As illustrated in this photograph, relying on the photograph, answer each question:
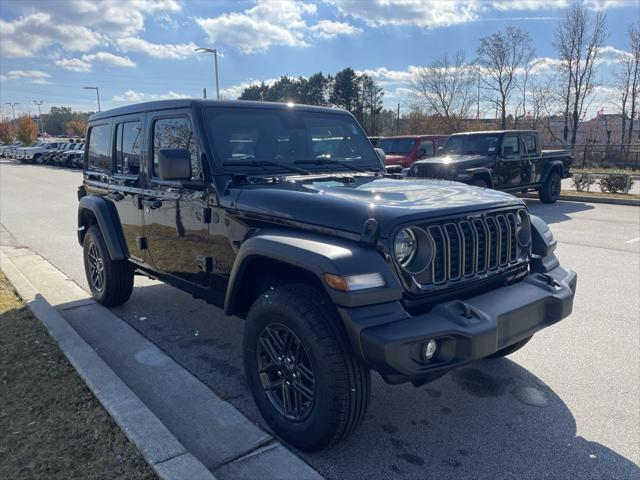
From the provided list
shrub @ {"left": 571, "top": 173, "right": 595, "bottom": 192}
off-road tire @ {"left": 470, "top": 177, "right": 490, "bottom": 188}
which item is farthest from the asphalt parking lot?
shrub @ {"left": 571, "top": 173, "right": 595, "bottom": 192}

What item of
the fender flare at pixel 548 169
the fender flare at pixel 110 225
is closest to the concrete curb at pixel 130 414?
the fender flare at pixel 110 225

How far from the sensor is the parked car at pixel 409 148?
15.5 meters

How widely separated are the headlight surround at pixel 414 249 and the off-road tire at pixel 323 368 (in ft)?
1.52

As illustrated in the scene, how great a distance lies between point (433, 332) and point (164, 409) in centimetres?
192

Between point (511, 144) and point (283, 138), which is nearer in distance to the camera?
point (283, 138)

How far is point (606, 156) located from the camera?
28.7 m

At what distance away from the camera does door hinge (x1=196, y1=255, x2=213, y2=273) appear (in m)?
3.73

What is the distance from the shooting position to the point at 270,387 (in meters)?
3.08

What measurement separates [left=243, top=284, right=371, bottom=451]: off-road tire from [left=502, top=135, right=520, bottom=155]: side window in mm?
10949

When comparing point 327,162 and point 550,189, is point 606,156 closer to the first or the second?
point 550,189

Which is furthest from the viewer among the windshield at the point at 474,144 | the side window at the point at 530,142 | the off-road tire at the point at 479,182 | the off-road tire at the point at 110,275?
the side window at the point at 530,142

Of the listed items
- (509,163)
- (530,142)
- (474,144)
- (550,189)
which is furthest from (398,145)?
(550,189)

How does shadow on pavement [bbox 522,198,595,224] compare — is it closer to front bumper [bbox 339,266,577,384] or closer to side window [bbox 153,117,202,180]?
front bumper [bbox 339,266,577,384]

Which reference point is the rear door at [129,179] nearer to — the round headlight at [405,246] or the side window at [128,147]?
the side window at [128,147]
